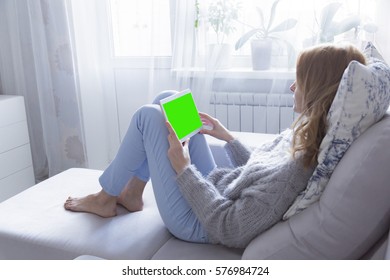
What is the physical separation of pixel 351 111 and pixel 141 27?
191cm

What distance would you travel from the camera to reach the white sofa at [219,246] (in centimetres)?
100

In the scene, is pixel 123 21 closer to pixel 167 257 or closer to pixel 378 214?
pixel 167 257

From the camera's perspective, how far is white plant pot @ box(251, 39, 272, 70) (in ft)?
7.58

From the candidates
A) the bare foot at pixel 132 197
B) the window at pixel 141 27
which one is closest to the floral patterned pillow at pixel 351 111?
the bare foot at pixel 132 197

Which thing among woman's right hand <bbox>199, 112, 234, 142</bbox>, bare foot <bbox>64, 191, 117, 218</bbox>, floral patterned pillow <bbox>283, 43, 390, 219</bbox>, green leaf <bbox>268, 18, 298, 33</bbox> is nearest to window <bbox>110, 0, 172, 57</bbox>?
green leaf <bbox>268, 18, 298, 33</bbox>

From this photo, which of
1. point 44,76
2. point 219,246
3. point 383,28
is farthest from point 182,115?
point 44,76

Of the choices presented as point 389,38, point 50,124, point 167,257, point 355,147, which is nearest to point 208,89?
point 389,38

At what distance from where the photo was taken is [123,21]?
2.77 metres

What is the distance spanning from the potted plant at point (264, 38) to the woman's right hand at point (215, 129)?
0.79 meters

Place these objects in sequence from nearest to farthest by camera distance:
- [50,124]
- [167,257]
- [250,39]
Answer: [167,257], [250,39], [50,124]

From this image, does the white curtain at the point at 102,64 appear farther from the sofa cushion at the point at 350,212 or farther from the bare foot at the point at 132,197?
the sofa cushion at the point at 350,212

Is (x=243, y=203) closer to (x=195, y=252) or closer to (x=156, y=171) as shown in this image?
(x=195, y=252)

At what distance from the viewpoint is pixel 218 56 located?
2.44 meters
